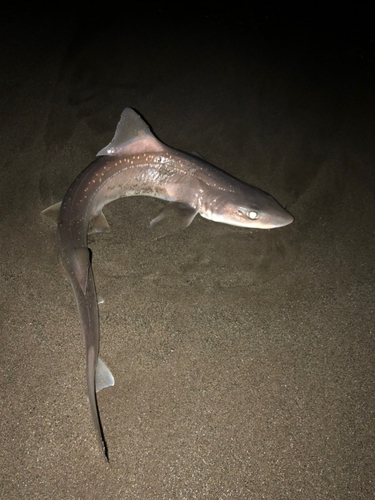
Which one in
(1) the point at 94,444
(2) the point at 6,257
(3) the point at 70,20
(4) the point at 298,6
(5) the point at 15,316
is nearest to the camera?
(1) the point at 94,444

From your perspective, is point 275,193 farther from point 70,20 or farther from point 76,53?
point 70,20

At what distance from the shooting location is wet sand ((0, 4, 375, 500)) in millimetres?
2348

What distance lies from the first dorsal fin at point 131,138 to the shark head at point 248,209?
69cm

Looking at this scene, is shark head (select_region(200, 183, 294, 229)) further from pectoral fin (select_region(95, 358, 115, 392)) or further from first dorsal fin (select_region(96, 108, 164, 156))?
pectoral fin (select_region(95, 358, 115, 392))

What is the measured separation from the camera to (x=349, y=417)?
2.54m

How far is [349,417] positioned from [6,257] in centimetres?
281

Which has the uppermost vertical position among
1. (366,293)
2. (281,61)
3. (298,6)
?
(298,6)

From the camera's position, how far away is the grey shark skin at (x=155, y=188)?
2.99m

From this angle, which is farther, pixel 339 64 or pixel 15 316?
pixel 339 64

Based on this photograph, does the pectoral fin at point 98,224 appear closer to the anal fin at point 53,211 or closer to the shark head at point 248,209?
the anal fin at point 53,211

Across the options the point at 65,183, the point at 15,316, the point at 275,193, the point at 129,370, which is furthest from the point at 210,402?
the point at 65,183

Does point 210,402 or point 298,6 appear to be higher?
point 298,6

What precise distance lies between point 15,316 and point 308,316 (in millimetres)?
2204

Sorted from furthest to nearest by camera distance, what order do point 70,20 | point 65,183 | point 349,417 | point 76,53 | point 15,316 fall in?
point 70,20 < point 76,53 < point 65,183 < point 15,316 < point 349,417
